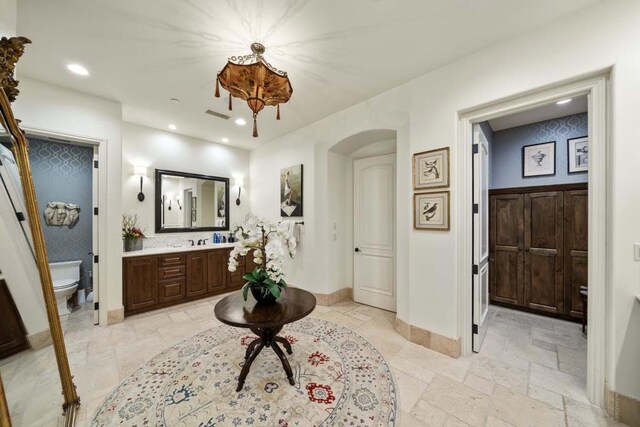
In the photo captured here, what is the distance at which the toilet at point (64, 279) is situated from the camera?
2890 millimetres

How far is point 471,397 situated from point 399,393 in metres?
0.54

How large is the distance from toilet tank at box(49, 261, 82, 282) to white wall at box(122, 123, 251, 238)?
3.23 ft

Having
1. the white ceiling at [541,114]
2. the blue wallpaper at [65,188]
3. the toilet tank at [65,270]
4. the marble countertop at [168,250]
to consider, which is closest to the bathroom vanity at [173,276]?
the marble countertop at [168,250]

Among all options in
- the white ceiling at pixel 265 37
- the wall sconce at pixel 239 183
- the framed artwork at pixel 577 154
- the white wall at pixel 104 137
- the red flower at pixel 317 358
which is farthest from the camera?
the wall sconce at pixel 239 183

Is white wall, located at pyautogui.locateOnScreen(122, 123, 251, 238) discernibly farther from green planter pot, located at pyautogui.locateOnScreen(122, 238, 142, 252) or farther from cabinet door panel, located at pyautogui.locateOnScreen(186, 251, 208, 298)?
cabinet door panel, located at pyautogui.locateOnScreen(186, 251, 208, 298)

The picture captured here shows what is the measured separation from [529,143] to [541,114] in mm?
459

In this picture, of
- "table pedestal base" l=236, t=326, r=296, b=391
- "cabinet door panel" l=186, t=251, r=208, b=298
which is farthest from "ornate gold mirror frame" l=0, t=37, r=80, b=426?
"cabinet door panel" l=186, t=251, r=208, b=298

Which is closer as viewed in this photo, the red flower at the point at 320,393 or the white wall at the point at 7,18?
the white wall at the point at 7,18

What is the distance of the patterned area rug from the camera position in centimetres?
165

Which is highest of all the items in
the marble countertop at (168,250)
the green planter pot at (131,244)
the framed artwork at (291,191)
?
the framed artwork at (291,191)

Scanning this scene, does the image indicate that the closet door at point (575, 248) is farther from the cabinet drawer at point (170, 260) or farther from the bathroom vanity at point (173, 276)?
the cabinet drawer at point (170, 260)

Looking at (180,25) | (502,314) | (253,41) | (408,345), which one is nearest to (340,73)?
(253,41)

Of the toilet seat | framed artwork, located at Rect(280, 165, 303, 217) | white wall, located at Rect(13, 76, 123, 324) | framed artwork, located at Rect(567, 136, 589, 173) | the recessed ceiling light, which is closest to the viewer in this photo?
the recessed ceiling light

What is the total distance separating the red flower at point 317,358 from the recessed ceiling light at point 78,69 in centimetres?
369
